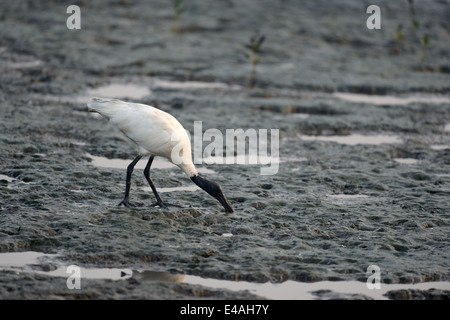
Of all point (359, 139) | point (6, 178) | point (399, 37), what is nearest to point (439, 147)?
point (359, 139)

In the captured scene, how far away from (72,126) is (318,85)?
537 cm

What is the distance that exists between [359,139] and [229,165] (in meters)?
2.52

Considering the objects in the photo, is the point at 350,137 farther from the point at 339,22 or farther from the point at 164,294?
the point at 339,22

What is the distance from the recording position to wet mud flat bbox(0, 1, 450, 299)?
21.2 feet

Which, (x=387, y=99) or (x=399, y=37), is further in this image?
(x=399, y=37)

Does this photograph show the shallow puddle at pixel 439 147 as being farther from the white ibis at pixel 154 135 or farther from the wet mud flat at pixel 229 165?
the white ibis at pixel 154 135

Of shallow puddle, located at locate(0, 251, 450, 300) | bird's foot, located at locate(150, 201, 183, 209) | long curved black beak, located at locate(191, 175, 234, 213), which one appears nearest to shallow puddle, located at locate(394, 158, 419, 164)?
long curved black beak, located at locate(191, 175, 234, 213)

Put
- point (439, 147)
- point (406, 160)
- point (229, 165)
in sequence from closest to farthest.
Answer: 1. point (229, 165)
2. point (406, 160)
3. point (439, 147)

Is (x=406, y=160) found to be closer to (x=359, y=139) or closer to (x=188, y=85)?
(x=359, y=139)

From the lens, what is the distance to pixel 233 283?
20.2 feet

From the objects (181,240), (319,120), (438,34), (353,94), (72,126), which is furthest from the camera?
(438,34)

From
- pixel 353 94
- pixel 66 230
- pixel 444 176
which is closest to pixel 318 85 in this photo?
pixel 353 94

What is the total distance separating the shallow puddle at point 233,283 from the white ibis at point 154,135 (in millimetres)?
1621

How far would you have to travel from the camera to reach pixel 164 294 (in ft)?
18.9
